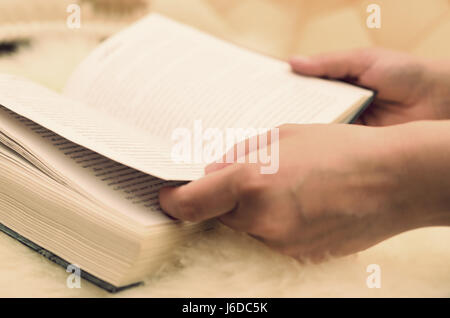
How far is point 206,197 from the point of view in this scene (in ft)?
1.50

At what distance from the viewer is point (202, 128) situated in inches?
25.2

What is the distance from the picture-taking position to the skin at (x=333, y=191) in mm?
451

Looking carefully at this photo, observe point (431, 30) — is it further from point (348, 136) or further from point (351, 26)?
point (348, 136)

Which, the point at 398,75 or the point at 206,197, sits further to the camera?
the point at 398,75

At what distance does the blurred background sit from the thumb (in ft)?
0.94

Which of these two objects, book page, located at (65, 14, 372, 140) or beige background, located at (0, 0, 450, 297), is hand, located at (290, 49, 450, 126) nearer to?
book page, located at (65, 14, 372, 140)

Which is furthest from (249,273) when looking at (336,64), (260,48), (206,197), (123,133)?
(260,48)

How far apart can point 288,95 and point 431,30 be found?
0.49 meters

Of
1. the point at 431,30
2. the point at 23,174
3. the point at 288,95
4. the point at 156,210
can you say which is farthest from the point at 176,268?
the point at 431,30

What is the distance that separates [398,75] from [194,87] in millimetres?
305

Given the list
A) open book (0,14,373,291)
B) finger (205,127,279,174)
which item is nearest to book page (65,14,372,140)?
open book (0,14,373,291)

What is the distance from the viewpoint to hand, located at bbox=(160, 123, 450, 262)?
1.48ft

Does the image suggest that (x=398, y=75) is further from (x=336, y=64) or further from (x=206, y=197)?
(x=206, y=197)

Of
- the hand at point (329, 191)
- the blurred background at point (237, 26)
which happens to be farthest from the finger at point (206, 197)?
the blurred background at point (237, 26)
